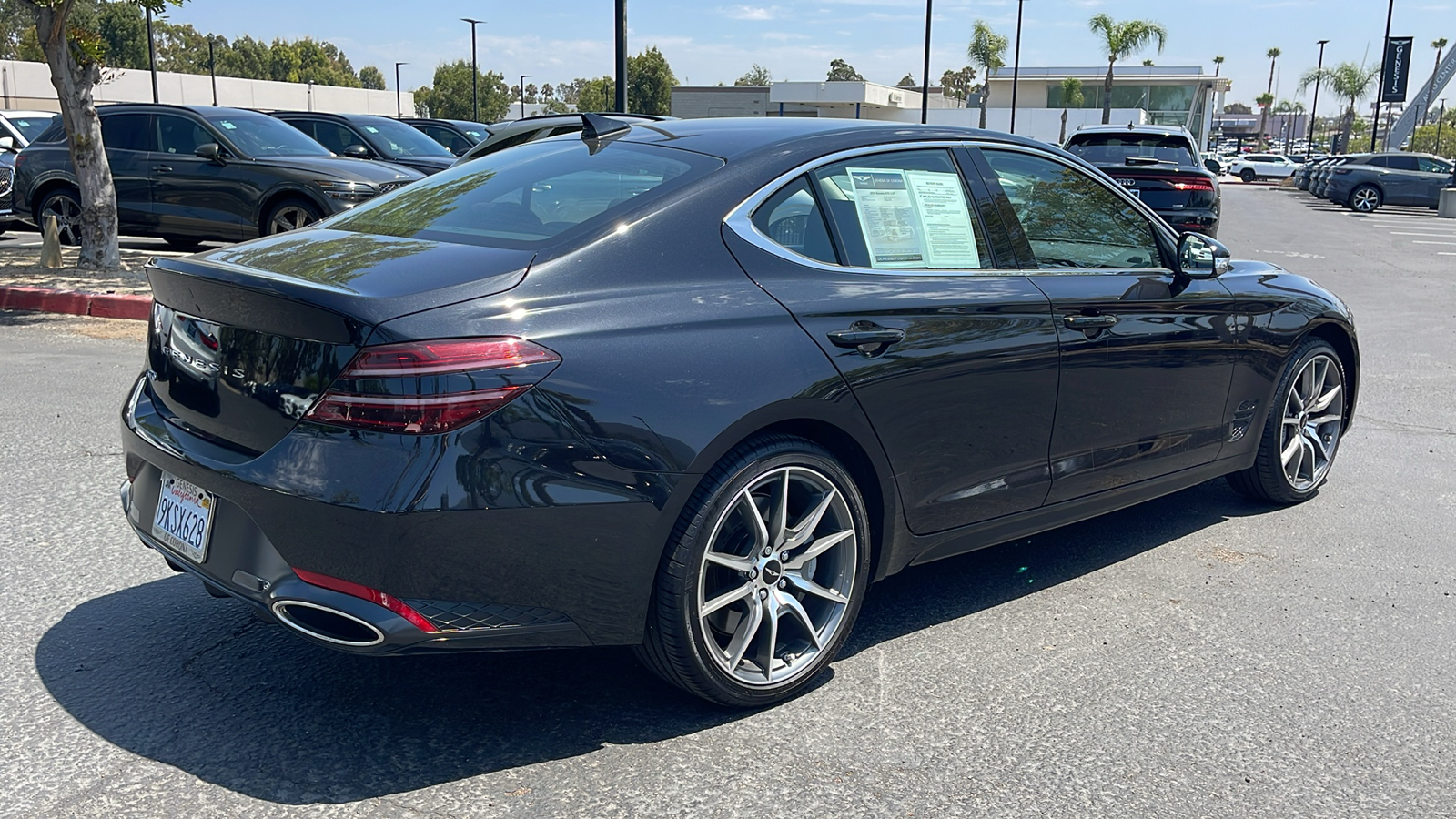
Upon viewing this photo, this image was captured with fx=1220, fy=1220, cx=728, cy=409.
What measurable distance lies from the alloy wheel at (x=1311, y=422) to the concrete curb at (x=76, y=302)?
863 cm

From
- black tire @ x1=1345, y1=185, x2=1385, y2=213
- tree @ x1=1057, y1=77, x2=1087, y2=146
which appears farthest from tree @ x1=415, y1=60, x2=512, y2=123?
black tire @ x1=1345, y1=185, x2=1385, y2=213

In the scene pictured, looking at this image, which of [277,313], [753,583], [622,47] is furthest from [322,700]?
[622,47]

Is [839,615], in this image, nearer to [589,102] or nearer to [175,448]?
[175,448]

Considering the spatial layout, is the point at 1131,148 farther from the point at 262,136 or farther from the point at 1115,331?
the point at 1115,331

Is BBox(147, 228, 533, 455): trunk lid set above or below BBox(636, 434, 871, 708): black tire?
above

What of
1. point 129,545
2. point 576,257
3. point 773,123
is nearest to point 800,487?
point 576,257

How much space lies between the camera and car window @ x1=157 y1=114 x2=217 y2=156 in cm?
1310

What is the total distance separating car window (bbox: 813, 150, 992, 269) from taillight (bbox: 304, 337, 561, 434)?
125 cm

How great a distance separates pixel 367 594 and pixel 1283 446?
4.21 m

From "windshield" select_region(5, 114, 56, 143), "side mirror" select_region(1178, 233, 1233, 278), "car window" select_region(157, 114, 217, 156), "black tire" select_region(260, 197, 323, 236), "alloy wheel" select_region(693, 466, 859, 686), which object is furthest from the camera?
"windshield" select_region(5, 114, 56, 143)

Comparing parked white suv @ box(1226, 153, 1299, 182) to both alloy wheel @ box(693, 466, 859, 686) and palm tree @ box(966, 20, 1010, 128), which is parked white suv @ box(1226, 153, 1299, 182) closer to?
palm tree @ box(966, 20, 1010, 128)

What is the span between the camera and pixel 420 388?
2756mm

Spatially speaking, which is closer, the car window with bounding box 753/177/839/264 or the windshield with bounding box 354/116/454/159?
the car window with bounding box 753/177/839/264

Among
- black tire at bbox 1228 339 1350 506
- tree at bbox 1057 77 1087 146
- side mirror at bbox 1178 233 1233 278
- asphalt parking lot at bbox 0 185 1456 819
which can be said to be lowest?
asphalt parking lot at bbox 0 185 1456 819
